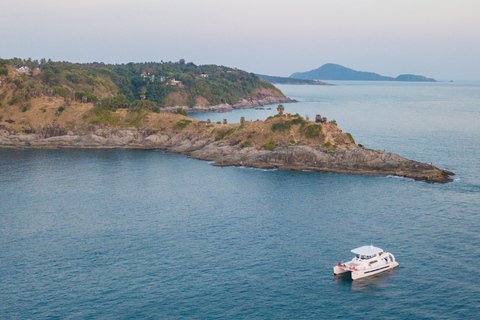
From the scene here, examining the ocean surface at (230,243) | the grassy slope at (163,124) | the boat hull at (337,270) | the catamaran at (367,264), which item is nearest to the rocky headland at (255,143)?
the grassy slope at (163,124)

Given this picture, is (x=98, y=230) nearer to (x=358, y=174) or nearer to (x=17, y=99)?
(x=358, y=174)

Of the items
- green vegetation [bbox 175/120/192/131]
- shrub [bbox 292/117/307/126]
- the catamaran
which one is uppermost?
shrub [bbox 292/117/307/126]

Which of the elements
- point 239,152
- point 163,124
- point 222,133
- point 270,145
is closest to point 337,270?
point 270,145

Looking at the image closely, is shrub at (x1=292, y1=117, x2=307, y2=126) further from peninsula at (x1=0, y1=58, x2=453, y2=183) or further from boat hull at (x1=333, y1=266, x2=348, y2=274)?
boat hull at (x1=333, y1=266, x2=348, y2=274)

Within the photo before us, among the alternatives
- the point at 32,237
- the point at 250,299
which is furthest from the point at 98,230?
the point at 250,299

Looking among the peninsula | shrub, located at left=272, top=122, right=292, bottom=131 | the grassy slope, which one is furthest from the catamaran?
shrub, located at left=272, top=122, right=292, bottom=131

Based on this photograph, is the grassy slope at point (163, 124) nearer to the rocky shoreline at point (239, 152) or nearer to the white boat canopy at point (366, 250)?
the rocky shoreline at point (239, 152)
